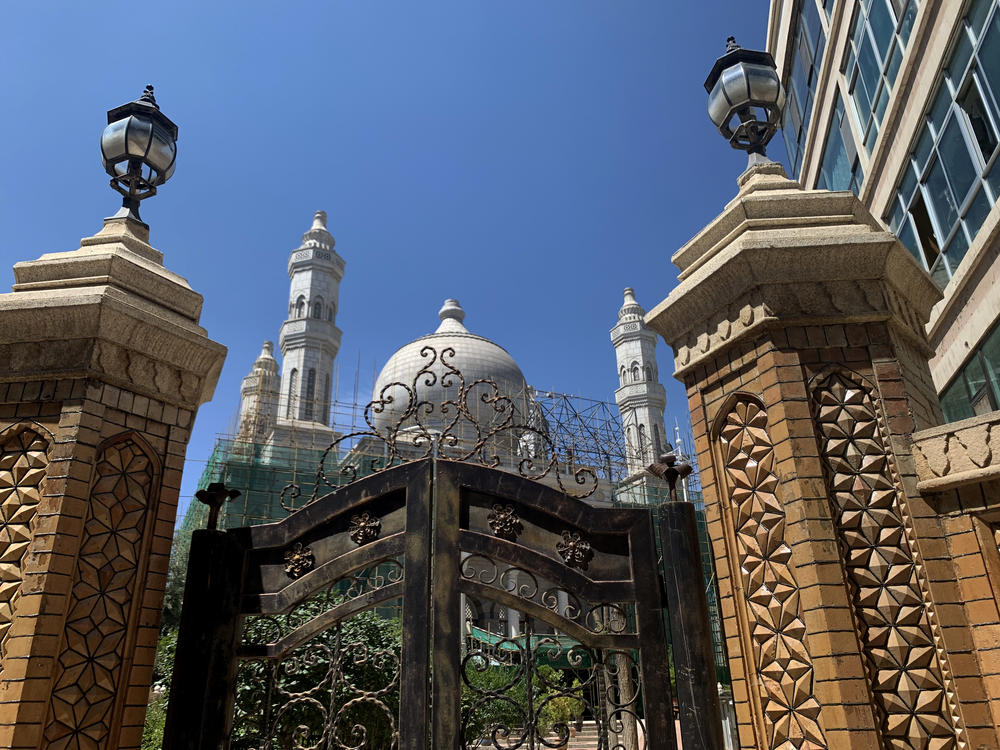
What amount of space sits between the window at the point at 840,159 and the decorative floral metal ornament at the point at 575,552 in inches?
338

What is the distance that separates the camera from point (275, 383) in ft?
111

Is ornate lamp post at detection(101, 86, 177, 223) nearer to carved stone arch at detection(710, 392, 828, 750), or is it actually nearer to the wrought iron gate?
the wrought iron gate

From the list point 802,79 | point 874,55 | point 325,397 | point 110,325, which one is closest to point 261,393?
point 325,397

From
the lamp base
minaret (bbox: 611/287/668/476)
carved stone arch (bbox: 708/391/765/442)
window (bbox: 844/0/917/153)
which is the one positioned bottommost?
carved stone arch (bbox: 708/391/765/442)

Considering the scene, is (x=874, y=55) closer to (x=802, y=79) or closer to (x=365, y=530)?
(x=802, y=79)

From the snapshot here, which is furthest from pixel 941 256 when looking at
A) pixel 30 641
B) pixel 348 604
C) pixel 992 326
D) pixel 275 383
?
pixel 275 383

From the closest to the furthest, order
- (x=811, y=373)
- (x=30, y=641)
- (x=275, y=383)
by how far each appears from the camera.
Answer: (x=30, y=641) < (x=811, y=373) < (x=275, y=383)

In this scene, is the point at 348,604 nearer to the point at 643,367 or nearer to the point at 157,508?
the point at 157,508

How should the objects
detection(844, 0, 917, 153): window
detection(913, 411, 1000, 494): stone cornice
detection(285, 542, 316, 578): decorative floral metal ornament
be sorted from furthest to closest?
detection(844, 0, 917, 153): window < detection(285, 542, 316, 578): decorative floral metal ornament < detection(913, 411, 1000, 494): stone cornice

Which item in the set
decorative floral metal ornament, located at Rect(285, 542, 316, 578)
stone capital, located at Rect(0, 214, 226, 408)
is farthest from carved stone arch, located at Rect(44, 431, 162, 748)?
decorative floral metal ornament, located at Rect(285, 542, 316, 578)

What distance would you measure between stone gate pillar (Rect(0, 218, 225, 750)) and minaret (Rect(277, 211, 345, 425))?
2575 centimetres

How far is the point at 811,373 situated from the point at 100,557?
3003 mm

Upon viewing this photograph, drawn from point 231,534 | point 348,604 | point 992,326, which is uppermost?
point 992,326

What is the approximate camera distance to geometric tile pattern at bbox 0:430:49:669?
302 cm
